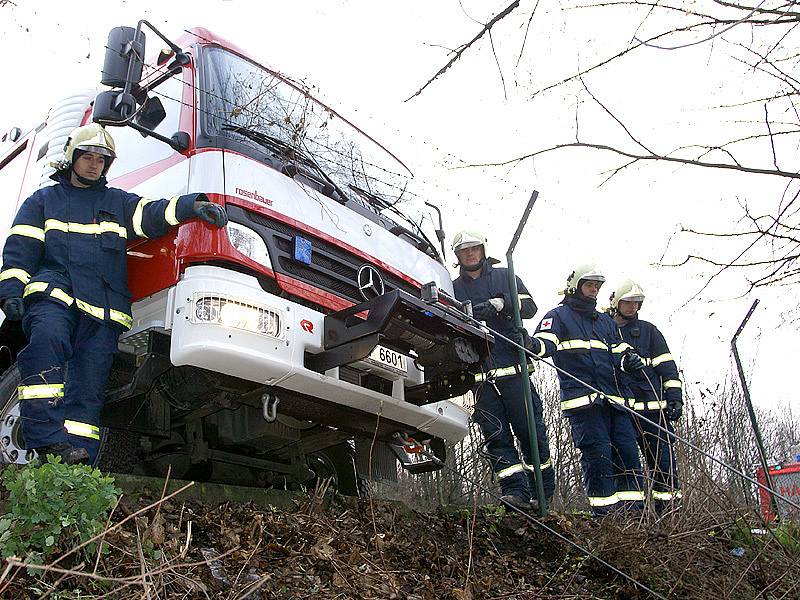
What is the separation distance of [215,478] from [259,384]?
3.71 ft

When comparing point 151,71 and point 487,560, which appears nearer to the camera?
point 487,560

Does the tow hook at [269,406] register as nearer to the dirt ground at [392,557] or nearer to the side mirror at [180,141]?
the dirt ground at [392,557]

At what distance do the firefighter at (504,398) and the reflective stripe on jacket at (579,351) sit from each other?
0.89ft

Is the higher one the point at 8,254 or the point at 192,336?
the point at 8,254

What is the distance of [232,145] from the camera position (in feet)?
13.7

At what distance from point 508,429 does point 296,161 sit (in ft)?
8.20

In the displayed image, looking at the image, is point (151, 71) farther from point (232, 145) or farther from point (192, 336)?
point (192, 336)

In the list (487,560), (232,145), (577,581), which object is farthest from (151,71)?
(577,581)

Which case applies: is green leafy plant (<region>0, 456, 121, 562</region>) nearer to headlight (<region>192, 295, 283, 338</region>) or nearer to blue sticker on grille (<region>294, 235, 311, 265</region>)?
headlight (<region>192, 295, 283, 338</region>)

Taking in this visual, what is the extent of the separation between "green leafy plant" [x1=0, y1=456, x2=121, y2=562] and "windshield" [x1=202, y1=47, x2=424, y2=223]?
7.25ft

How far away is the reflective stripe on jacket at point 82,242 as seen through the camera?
3865mm

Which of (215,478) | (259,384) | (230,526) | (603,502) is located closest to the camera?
(230,526)

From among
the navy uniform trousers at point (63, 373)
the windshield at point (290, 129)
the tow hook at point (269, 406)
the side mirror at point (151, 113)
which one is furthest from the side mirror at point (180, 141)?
the tow hook at point (269, 406)

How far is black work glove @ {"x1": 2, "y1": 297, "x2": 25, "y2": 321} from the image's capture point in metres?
3.71
